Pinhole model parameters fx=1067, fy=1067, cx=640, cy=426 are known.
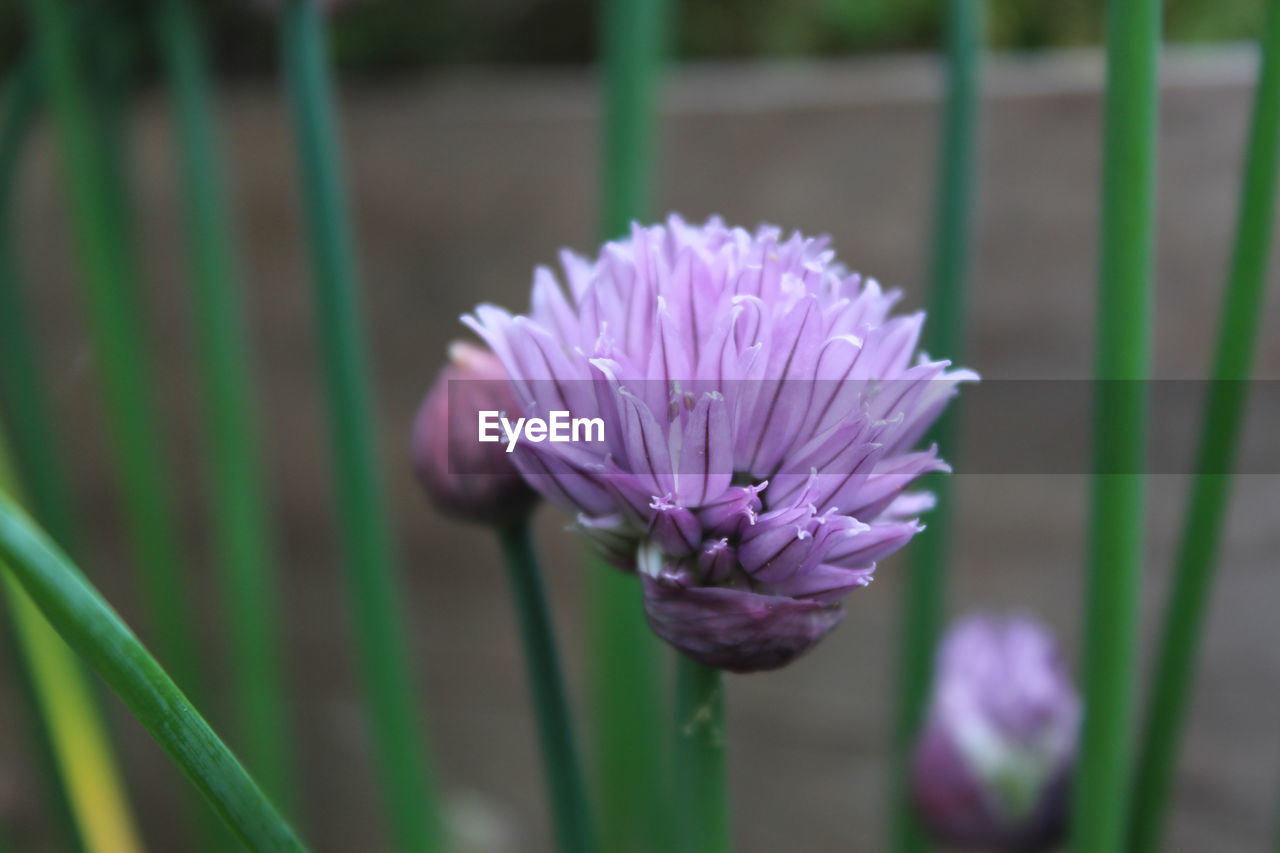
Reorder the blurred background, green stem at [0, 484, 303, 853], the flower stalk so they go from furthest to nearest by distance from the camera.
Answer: the blurred background → the flower stalk → green stem at [0, 484, 303, 853]

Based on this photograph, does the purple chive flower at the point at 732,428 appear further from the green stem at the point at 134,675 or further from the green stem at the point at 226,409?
the green stem at the point at 226,409

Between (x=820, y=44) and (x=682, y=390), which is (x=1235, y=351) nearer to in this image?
(x=682, y=390)

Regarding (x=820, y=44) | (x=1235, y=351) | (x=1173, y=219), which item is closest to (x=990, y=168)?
(x=1173, y=219)

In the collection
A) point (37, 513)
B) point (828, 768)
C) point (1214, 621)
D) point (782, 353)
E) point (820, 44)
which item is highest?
point (820, 44)

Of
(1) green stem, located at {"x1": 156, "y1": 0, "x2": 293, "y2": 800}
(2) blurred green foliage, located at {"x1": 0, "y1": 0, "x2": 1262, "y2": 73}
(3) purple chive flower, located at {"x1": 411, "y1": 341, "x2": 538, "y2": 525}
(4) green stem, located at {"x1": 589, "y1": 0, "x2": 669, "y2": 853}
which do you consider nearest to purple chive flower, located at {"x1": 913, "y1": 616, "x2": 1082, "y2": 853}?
(4) green stem, located at {"x1": 589, "y1": 0, "x2": 669, "y2": 853}

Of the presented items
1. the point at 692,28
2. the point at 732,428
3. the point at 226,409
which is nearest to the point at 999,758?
the point at 732,428

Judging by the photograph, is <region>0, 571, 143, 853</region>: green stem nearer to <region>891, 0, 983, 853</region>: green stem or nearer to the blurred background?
the blurred background
